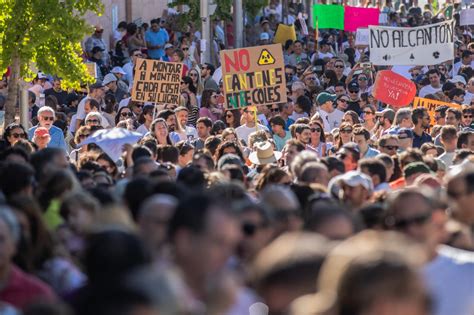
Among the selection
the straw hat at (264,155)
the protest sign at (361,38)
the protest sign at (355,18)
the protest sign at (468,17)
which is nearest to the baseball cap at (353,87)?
the straw hat at (264,155)

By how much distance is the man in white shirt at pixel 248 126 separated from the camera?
57.6ft

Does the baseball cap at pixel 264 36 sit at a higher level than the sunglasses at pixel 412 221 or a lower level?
higher

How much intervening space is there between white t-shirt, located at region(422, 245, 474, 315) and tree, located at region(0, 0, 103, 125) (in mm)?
11480

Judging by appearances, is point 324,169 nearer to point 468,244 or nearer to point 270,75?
point 468,244

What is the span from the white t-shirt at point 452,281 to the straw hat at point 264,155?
7.97 meters

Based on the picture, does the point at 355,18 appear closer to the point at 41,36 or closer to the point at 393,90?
the point at 393,90

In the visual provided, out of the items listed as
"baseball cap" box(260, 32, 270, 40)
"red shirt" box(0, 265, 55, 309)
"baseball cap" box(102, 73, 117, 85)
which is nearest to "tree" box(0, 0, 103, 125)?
"baseball cap" box(102, 73, 117, 85)

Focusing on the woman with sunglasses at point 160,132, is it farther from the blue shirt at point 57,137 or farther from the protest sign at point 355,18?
the protest sign at point 355,18

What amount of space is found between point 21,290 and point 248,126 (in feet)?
39.1

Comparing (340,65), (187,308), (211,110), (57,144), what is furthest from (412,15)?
(187,308)

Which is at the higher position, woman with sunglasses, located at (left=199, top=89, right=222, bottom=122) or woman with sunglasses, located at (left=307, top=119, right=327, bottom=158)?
woman with sunglasses, located at (left=199, top=89, right=222, bottom=122)

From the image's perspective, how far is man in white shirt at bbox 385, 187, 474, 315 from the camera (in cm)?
600

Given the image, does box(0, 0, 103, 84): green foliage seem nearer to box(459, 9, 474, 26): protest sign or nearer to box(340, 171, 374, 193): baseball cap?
box(340, 171, 374, 193): baseball cap

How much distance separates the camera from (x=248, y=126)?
58.4ft
